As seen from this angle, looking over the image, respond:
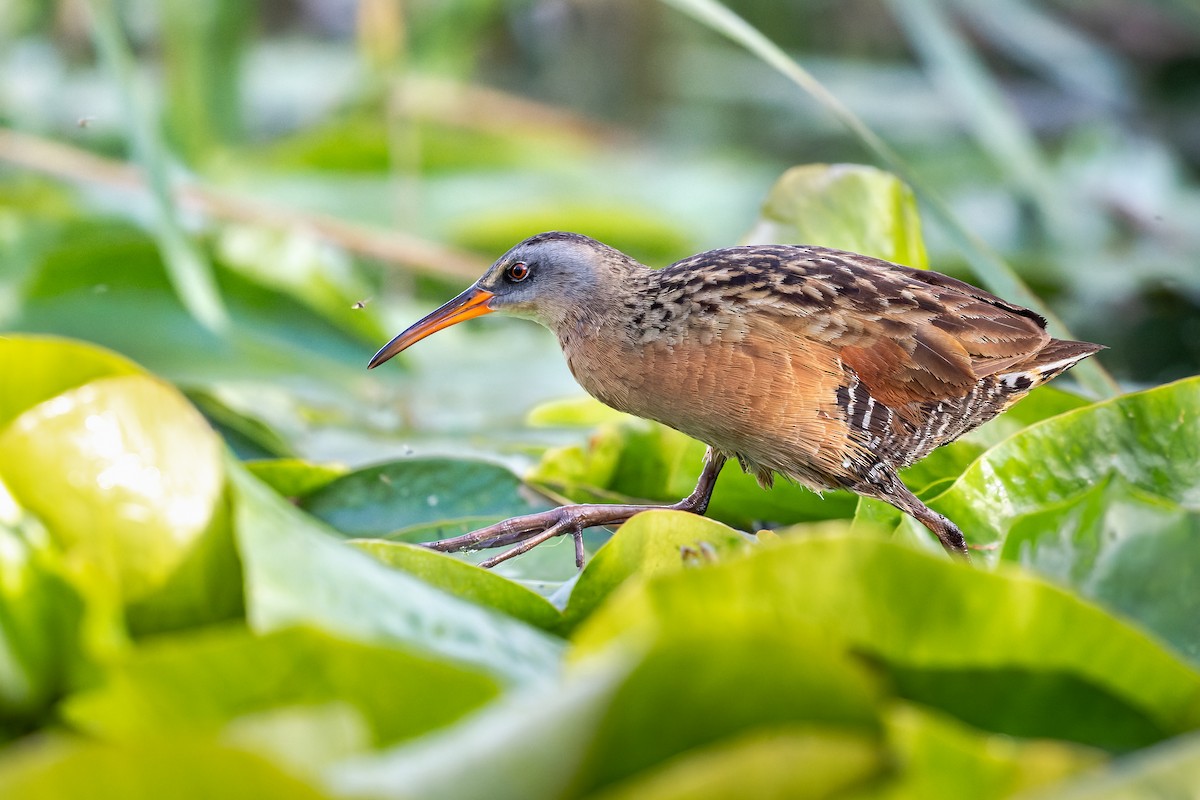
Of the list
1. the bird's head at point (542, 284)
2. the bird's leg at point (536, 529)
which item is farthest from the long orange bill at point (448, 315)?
the bird's leg at point (536, 529)

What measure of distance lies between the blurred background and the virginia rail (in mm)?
389

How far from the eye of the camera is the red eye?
2.08 meters

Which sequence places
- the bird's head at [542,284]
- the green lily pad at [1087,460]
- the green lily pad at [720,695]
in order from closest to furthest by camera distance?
the green lily pad at [720,695]
the green lily pad at [1087,460]
the bird's head at [542,284]

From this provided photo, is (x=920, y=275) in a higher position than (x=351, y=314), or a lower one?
higher

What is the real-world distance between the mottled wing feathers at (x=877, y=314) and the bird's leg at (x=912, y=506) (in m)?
0.15

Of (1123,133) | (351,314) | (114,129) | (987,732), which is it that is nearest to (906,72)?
(1123,133)

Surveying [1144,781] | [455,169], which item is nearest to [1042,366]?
[1144,781]

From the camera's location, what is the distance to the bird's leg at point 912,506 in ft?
4.28

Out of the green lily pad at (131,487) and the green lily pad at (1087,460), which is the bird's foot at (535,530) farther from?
the green lily pad at (131,487)

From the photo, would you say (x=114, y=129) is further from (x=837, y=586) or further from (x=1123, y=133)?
(x=837, y=586)

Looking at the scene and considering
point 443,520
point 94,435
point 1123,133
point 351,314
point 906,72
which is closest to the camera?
point 94,435

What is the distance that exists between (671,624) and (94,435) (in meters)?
0.40

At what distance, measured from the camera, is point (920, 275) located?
1854mm

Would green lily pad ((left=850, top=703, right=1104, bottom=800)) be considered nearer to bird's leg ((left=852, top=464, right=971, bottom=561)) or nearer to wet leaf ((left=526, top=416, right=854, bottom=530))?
bird's leg ((left=852, top=464, right=971, bottom=561))
